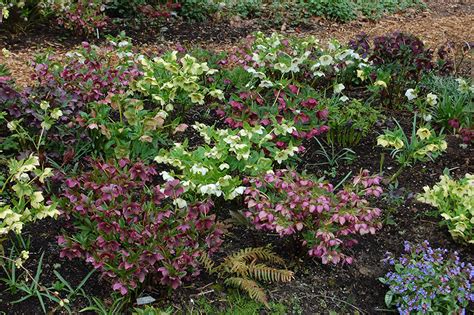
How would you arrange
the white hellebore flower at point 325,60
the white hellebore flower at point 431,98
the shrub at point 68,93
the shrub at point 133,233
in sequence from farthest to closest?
the white hellebore flower at point 325,60 < the white hellebore flower at point 431,98 < the shrub at point 68,93 < the shrub at point 133,233

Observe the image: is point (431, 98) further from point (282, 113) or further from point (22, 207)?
point (22, 207)

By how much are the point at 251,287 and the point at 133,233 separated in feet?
2.15

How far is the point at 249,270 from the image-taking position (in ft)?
10.4

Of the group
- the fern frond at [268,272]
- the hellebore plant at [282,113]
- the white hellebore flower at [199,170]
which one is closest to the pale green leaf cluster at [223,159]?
the white hellebore flower at [199,170]

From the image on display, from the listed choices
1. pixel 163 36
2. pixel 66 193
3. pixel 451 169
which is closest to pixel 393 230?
pixel 451 169

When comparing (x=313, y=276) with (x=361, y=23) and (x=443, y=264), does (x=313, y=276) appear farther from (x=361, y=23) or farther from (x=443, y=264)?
(x=361, y=23)

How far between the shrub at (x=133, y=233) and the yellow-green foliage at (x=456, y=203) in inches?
54.8

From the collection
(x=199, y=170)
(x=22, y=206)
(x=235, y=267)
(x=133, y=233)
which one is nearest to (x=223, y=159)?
(x=199, y=170)

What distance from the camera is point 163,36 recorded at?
7047 mm

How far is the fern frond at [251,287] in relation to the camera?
303cm

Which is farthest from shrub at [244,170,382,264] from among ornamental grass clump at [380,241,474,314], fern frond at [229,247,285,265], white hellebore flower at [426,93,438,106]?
white hellebore flower at [426,93,438,106]

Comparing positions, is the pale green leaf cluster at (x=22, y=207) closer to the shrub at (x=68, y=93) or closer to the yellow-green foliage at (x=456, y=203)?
the shrub at (x=68, y=93)

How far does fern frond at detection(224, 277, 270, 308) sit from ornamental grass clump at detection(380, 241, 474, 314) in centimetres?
67

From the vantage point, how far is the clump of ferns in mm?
3105
